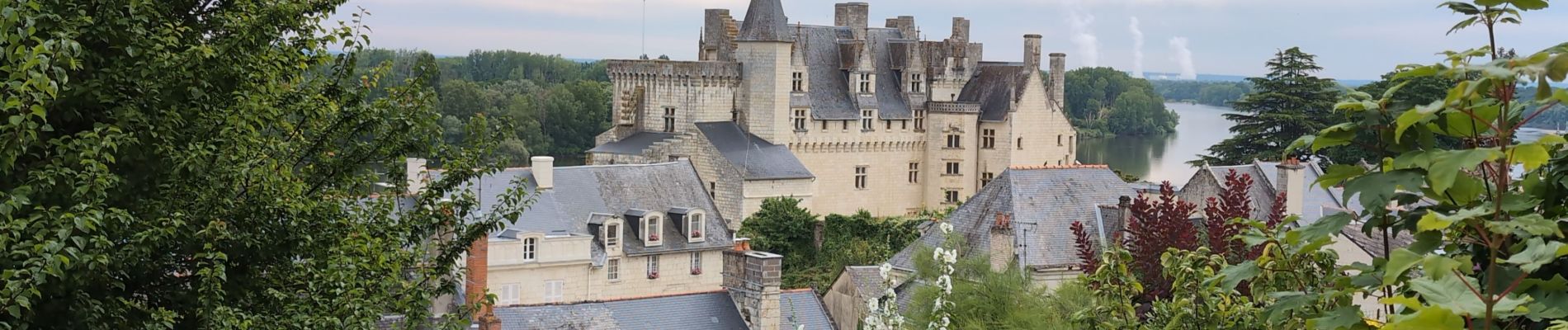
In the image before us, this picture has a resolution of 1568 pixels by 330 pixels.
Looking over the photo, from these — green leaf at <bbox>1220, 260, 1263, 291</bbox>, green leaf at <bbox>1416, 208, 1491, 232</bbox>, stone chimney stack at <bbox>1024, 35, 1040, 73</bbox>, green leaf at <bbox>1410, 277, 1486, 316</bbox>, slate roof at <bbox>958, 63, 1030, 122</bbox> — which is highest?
stone chimney stack at <bbox>1024, 35, 1040, 73</bbox>

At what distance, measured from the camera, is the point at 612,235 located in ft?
117

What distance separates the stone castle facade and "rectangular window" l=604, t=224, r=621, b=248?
16.1 m

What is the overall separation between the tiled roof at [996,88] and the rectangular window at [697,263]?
25369 mm

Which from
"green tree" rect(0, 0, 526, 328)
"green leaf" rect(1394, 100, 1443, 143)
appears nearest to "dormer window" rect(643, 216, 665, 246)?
"green tree" rect(0, 0, 526, 328)

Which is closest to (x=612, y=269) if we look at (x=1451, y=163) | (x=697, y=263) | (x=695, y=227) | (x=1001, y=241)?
(x=697, y=263)

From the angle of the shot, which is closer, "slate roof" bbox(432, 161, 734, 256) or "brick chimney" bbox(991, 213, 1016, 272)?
"brick chimney" bbox(991, 213, 1016, 272)

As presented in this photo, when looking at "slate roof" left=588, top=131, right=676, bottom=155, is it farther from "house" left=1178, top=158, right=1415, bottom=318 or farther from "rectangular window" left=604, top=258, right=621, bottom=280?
"house" left=1178, top=158, right=1415, bottom=318

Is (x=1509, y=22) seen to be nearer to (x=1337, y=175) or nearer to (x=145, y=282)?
(x=1337, y=175)

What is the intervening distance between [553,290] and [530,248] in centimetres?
103

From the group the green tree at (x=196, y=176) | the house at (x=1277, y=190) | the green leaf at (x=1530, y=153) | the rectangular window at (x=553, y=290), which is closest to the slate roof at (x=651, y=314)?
the green tree at (x=196, y=176)

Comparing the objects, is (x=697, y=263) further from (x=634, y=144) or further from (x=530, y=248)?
(x=634, y=144)

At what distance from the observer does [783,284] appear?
129 feet

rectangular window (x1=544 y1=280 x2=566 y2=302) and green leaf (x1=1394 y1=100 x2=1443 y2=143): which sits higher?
green leaf (x1=1394 y1=100 x2=1443 y2=143)

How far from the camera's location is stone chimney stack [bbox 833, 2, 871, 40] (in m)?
60.8
